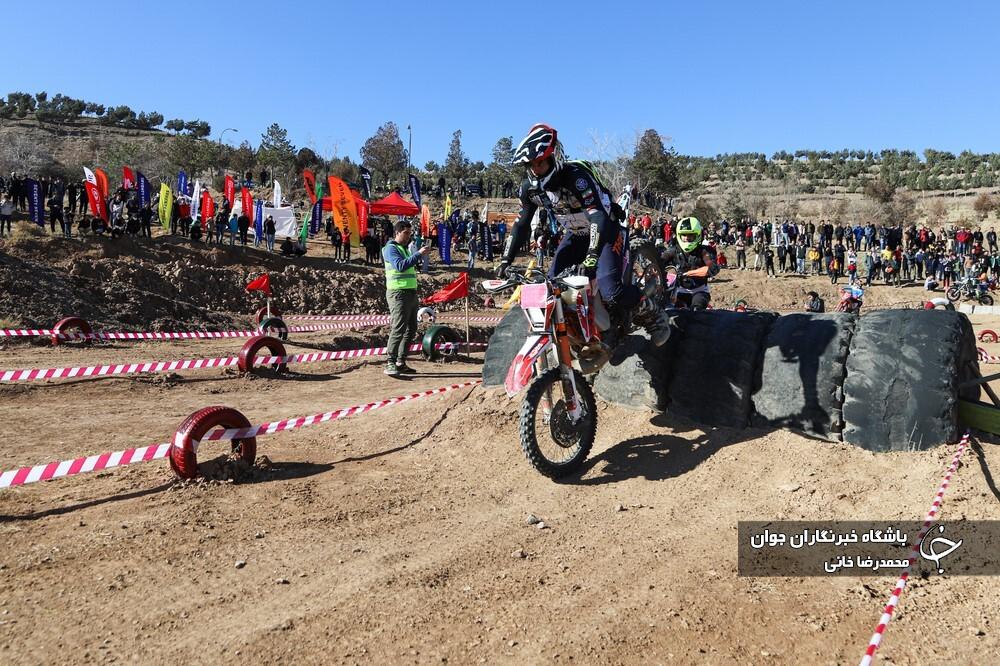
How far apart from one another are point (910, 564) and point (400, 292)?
27.1ft

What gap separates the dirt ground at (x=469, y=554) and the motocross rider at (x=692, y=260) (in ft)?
8.79

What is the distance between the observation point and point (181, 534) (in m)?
4.43

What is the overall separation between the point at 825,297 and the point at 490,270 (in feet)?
50.7

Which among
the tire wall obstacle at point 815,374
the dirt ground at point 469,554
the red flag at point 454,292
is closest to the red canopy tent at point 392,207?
the red flag at point 454,292

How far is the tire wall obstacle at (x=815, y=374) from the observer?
4.89 m

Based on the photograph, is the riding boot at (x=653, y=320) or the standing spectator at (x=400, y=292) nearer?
the riding boot at (x=653, y=320)

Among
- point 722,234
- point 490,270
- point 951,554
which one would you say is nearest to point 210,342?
point 951,554

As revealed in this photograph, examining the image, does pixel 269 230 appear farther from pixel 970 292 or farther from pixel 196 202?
pixel 970 292

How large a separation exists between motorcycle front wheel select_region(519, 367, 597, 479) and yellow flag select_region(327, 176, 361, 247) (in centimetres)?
2289

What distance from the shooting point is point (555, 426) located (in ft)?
17.2

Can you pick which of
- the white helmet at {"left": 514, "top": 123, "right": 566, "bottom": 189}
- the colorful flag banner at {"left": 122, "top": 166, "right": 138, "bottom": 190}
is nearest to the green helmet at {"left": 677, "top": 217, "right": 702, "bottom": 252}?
the white helmet at {"left": 514, "top": 123, "right": 566, "bottom": 189}

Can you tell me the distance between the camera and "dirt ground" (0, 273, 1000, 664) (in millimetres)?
3234

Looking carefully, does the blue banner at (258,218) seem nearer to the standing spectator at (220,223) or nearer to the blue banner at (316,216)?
the standing spectator at (220,223)

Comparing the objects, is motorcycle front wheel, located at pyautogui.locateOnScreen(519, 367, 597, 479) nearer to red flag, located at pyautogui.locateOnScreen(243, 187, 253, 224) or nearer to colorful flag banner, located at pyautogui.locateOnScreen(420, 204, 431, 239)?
red flag, located at pyautogui.locateOnScreen(243, 187, 253, 224)
